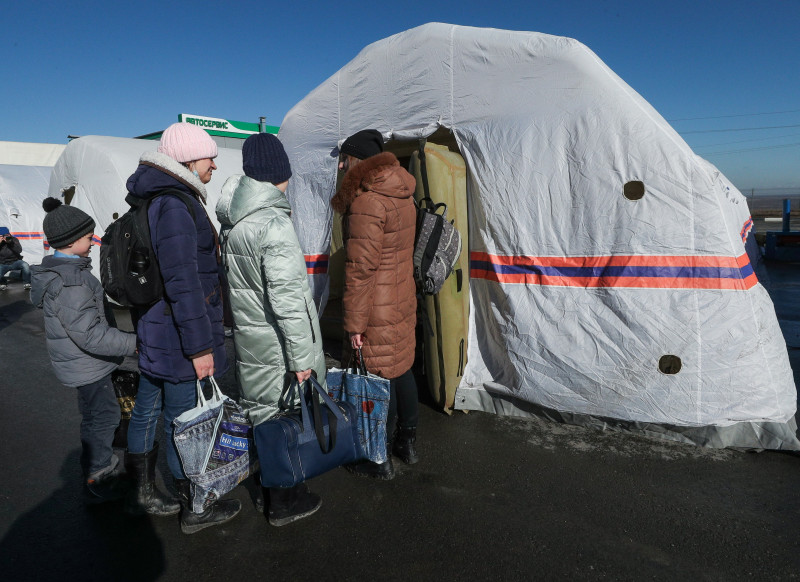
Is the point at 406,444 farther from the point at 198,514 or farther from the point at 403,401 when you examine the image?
the point at 198,514

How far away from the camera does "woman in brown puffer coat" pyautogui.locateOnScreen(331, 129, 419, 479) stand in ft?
9.52

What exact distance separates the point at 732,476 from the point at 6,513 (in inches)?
163

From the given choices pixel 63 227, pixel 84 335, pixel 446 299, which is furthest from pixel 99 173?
pixel 446 299

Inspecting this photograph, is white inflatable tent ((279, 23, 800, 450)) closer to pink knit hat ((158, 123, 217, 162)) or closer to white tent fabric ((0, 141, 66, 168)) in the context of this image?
pink knit hat ((158, 123, 217, 162))

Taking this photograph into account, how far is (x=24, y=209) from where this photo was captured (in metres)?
13.3

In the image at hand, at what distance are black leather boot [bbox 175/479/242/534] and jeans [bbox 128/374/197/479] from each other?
69 mm

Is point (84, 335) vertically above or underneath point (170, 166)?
underneath

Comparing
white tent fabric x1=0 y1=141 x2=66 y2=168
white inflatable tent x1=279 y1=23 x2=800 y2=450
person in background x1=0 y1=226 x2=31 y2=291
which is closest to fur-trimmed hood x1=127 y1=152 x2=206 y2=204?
white inflatable tent x1=279 y1=23 x2=800 y2=450

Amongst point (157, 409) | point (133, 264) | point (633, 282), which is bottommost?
point (157, 409)

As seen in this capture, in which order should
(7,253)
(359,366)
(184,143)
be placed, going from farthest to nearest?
1. (7,253)
2. (359,366)
3. (184,143)

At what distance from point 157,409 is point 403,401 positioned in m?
1.39

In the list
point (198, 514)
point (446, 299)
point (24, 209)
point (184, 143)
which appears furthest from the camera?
point (24, 209)

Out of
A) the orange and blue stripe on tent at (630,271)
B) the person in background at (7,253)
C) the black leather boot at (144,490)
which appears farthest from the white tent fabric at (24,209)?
the orange and blue stripe on tent at (630,271)

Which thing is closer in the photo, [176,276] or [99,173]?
[176,276]
